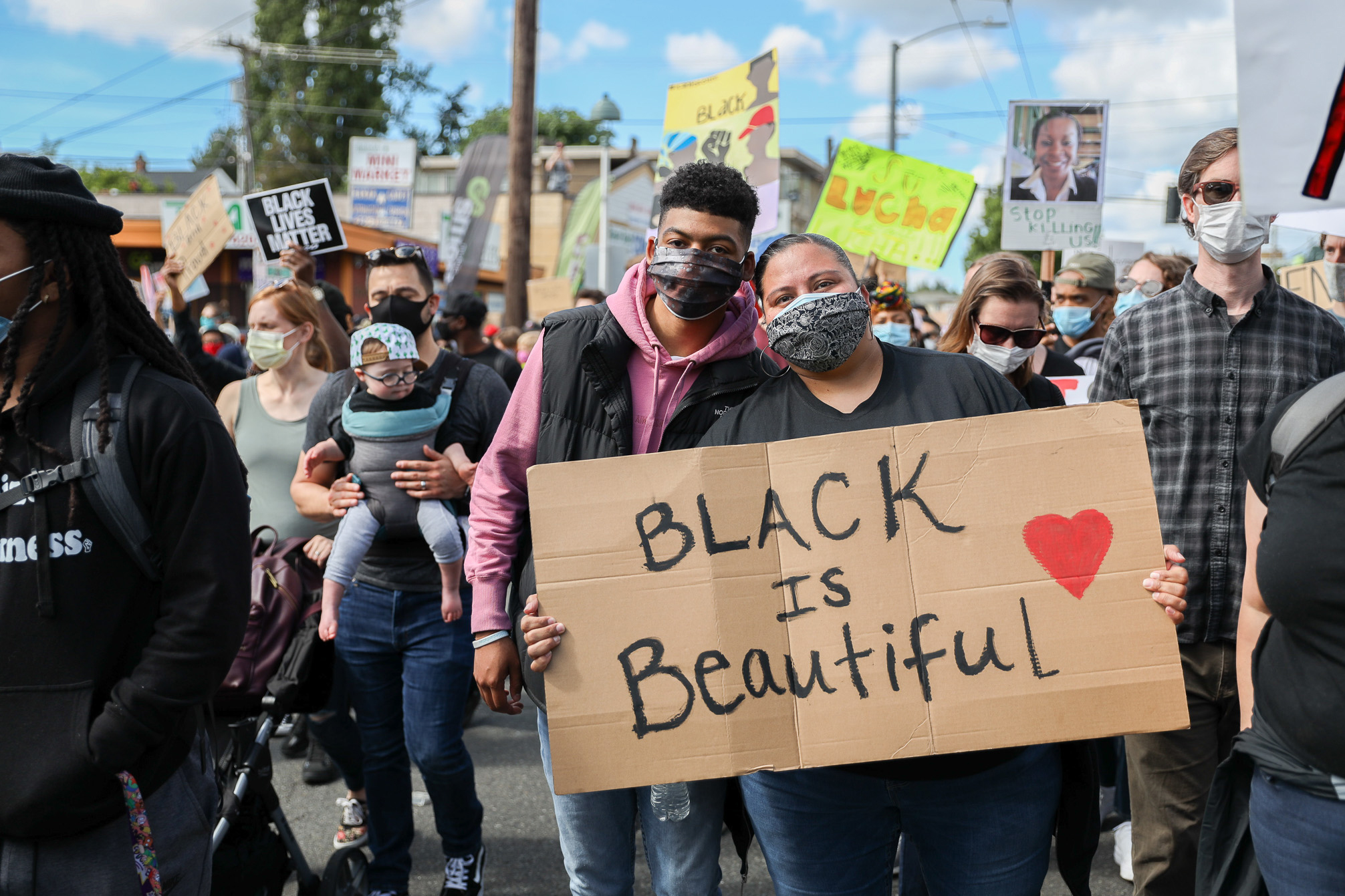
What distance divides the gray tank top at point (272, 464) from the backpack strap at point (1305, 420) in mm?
3173

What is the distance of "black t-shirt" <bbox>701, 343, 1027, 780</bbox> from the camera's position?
2109 millimetres

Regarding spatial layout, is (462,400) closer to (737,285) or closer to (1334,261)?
(737,285)

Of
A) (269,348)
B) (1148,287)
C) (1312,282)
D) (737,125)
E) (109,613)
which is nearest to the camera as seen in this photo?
(109,613)

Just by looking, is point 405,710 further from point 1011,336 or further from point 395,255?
point 1011,336

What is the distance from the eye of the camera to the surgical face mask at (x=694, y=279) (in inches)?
90.9

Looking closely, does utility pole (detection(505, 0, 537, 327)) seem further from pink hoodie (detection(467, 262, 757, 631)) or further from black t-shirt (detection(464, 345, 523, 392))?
pink hoodie (detection(467, 262, 757, 631))

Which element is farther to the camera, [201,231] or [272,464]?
[201,231]

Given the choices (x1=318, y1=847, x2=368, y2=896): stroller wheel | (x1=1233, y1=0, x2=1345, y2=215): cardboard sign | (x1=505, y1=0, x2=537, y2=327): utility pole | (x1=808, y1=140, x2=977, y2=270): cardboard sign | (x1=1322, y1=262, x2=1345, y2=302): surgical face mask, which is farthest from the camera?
(x1=505, y1=0, x2=537, y2=327): utility pole

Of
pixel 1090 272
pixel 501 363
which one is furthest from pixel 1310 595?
pixel 501 363

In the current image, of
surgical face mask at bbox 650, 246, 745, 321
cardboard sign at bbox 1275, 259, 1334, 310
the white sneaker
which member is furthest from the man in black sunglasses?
cardboard sign at bbox 1275, 259, 1334, 310

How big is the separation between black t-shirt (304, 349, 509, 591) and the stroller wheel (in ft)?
2.83

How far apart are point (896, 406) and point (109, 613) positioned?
63.2 inches

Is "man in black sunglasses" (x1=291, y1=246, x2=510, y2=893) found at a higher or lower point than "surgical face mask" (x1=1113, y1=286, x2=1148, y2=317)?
lower

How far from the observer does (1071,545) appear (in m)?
2.00
